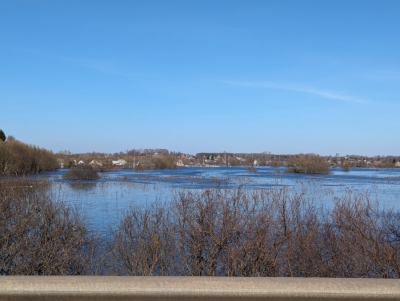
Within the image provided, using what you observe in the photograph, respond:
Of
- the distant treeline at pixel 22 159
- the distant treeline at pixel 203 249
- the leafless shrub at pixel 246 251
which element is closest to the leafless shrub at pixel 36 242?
the distant treeline at pixel 203 249

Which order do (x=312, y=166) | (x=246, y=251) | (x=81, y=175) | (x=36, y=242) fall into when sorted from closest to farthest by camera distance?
(x=246, y=251) < (x=36, y=242) < (x=81, y=175) < (x=312, y=166)

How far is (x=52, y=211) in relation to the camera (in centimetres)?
919

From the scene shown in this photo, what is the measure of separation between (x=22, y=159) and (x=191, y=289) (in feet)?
184

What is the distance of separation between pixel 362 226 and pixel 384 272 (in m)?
2.43

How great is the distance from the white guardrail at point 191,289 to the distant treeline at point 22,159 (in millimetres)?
41245

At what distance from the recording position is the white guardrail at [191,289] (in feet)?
7.64

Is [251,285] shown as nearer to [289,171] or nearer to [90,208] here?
[90,208]

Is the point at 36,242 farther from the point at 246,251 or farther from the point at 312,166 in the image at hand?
the point at 312,166

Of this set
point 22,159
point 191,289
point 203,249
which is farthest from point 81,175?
point 191,289

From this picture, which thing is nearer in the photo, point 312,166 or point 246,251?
point 246,251

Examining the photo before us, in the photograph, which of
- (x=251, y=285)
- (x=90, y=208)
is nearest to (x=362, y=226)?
(x=251, y=285)

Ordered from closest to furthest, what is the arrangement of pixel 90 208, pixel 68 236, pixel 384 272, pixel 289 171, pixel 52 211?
pixel 384 272 → pixel 68 236 → pixel 52 211 → pixel 90 208 → pixel 289 171

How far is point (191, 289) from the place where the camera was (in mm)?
2336

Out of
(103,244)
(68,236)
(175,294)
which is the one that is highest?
(175,294)
